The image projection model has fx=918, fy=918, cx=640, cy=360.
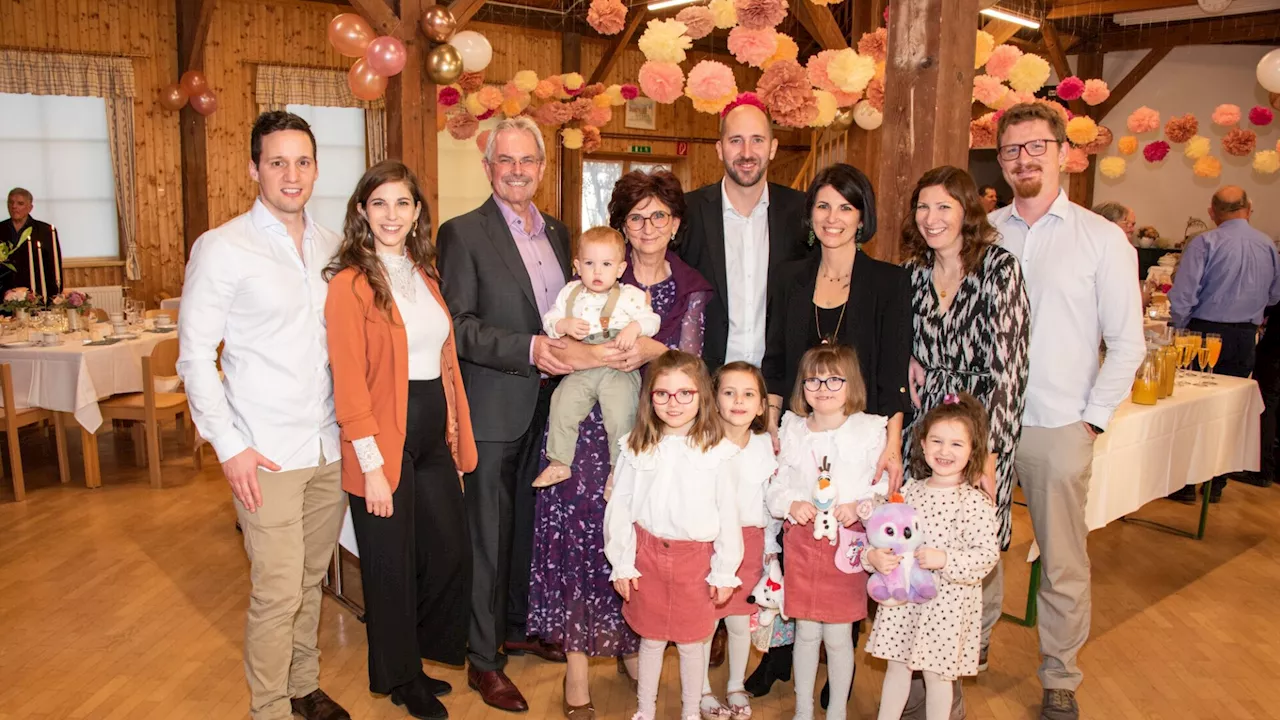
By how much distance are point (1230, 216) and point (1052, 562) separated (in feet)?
15.3

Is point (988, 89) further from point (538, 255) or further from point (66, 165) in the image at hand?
point (66, 165)

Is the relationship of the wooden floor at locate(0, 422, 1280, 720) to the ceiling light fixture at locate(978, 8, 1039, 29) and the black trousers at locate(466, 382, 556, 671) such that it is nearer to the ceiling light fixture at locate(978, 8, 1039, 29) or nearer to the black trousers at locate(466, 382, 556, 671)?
the black trousers at locate(466, 382, 556, 671)

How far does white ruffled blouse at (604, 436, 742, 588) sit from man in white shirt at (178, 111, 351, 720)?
92 cm

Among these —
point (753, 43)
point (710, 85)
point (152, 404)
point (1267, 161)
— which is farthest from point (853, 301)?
point (1267, 161)

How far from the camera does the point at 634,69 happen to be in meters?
12.9

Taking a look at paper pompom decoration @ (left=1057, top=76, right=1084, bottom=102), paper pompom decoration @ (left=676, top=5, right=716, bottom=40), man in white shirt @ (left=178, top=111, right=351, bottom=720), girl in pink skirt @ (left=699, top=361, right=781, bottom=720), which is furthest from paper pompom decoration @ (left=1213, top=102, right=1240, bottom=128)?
man in white shirt @ (left=178, top=111, right=351, bottom=720)

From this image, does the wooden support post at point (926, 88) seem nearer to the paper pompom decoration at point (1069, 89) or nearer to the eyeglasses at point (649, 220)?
the eyeglasses at point (649, 220)

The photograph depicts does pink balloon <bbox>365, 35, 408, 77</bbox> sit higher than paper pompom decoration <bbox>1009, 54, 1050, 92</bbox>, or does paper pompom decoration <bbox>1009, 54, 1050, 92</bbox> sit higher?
paper pompom decoration <bbox>1009, 54, 1050, 92</bbox>

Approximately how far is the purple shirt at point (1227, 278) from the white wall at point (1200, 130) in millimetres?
5716

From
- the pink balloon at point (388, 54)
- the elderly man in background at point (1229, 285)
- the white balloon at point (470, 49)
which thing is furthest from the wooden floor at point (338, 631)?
the white balloon at point (470, 49)

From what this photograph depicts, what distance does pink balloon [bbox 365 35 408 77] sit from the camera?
5450 mm

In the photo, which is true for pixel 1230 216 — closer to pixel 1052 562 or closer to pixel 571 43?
pixel 1052 562

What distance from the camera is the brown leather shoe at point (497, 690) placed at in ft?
10.2

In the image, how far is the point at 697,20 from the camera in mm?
7371
